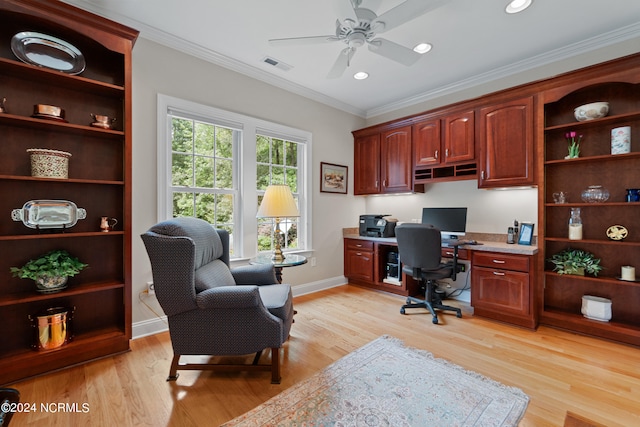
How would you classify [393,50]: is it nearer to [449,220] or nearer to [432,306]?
[449,220]

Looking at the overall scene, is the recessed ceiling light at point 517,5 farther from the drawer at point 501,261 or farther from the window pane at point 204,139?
the window pane at point 204,139

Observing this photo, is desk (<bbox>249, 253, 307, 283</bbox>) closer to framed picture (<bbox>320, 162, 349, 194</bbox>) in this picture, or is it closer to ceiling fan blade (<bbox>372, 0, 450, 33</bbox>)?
framed picture (<bbox>320, 162, 349, 194</bbox>)

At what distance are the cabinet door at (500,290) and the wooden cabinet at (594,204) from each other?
321 mm

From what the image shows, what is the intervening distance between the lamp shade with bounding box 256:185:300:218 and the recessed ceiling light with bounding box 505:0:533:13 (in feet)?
7.80

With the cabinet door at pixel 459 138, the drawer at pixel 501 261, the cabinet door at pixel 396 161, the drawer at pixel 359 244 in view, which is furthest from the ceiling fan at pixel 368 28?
the drawer at pixel 359 244

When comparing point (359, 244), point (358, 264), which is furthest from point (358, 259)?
point (359, 244)

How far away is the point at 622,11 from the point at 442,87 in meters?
1.65

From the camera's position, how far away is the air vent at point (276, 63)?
2.98m

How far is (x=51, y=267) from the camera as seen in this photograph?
196 centimetres

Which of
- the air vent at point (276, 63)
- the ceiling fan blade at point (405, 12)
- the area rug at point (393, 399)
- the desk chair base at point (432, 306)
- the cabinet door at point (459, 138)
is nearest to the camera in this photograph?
the area rug at point (393, 399)

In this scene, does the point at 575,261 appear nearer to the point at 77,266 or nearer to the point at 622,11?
the point at 622,11

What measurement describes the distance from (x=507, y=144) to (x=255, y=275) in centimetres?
293

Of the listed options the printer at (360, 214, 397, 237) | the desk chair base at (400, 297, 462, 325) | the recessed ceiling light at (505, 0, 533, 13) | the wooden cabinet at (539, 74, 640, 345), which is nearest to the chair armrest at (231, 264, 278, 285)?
the desk chair base at (400, 297, 462, 325)

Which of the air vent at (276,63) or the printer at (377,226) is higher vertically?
the air vent at (276,63)
